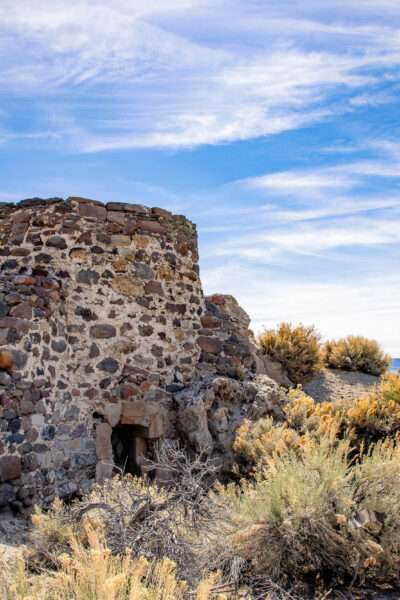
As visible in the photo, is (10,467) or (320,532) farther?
(10,467)

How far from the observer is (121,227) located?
9.75 m

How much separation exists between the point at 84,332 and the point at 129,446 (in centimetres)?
177

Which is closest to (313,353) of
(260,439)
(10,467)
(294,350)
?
(294,350)

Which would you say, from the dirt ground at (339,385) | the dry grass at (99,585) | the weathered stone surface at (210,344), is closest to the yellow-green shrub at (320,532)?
the dry grass at (99,585)

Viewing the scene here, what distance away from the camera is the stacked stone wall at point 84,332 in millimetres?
7875

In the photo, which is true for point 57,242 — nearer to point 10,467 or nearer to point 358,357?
point 10,467

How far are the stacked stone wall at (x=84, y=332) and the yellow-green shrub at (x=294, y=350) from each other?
228 inches

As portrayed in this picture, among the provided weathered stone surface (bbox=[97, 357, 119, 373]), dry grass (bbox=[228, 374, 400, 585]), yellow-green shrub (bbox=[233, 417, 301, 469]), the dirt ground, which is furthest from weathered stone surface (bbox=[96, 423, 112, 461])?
the dirt ground

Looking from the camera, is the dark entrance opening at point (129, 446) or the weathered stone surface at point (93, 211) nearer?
the dark entrance opening at point (129, 446)

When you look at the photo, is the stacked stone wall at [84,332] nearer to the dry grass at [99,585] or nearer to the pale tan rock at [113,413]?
the pale tan rock at [113,413]

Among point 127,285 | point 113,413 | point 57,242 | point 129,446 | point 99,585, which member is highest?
point 57,242

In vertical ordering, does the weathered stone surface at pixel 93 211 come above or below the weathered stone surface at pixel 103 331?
above

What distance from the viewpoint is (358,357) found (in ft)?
57.8

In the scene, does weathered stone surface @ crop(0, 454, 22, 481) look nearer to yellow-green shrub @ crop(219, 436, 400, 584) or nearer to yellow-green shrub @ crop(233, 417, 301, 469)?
yellow-green shrub @ crop(233, 417, 301, 469)
